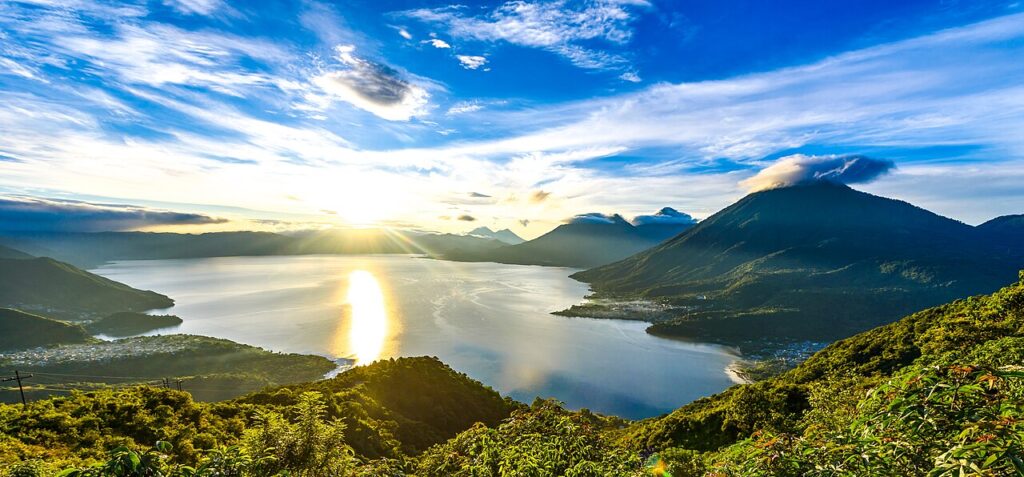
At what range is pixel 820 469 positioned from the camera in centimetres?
453

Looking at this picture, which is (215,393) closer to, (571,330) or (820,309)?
(571,330)

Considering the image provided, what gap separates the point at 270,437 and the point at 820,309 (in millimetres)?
203184

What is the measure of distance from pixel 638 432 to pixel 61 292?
23762 cm

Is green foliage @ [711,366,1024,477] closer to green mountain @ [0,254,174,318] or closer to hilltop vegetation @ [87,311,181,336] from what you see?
hilltop vegetation @ [87,311,181,336]

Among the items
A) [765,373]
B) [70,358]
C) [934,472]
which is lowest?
[70,358]

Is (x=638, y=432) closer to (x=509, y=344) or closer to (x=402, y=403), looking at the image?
(x=402, y=403)

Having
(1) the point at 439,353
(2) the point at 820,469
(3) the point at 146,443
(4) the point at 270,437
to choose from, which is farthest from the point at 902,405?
(1) the point at 439,353

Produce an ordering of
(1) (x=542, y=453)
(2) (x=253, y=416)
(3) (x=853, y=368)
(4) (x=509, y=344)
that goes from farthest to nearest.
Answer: (4) (x=509, y=344) → (3) (x=853, y=368) → (2) (x=253, y=416) → (1) (x=542, y=453)

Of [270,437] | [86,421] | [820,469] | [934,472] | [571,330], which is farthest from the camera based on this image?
[571,330]

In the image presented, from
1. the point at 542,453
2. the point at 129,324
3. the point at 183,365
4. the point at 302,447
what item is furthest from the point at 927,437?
the point at 129,324

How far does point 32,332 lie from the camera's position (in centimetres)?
11244

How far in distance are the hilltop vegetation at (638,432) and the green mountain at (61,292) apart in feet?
616

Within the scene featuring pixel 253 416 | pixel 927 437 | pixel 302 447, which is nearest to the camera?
pixel 927 437

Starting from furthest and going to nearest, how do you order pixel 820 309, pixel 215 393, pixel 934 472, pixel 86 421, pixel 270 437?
1. pixel 820 309
2. pixel 215 393
3. pixel 86 421
4. pixel 270 437
5. pixel 934 472
